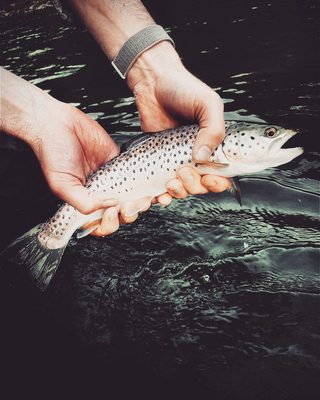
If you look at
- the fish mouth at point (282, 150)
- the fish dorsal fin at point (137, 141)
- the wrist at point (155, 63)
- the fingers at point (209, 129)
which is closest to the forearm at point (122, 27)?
the wrist at point (155, 63)

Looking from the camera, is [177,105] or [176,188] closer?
[176,188]

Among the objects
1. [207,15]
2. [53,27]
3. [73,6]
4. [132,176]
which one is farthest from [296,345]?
[53,27]

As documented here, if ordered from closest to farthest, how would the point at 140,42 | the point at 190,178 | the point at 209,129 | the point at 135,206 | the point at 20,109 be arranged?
the point at 209,129 < the point at 190,178 < the point at 135,206 < the point at 20,109 < the point at 140,42

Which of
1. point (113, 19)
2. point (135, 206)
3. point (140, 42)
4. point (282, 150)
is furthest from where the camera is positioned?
point (113, 19)

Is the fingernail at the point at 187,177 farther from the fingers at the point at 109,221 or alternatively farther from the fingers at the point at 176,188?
the fingers at the point at 109,221

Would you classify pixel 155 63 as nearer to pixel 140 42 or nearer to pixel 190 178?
pixel 140 42

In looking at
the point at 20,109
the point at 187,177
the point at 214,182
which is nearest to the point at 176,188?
the point at 187,177
